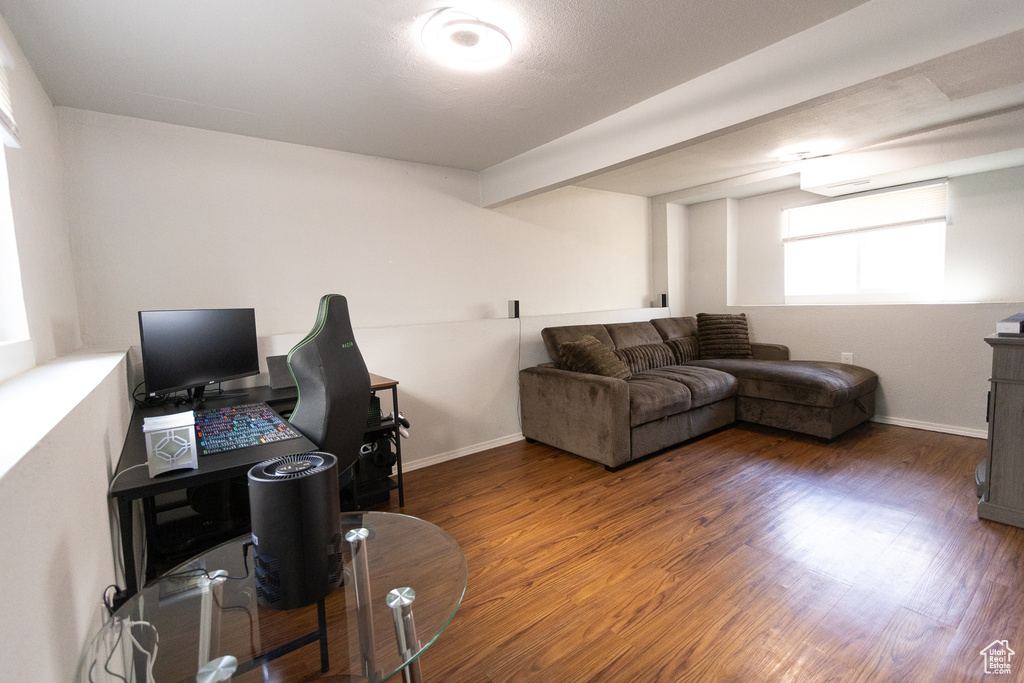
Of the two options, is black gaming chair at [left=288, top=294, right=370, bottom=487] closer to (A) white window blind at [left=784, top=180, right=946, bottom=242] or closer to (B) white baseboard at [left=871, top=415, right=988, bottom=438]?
(B) white baseboard at [left=871, top=415, right=988, bottom=438]

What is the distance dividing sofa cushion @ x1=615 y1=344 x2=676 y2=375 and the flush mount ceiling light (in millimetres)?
2701

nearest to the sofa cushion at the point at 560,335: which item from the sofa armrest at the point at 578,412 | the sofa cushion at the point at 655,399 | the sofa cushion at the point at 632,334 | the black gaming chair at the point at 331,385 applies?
the sofa armrest at the point at 578,412

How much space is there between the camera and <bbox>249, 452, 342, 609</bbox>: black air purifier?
90 centimetres

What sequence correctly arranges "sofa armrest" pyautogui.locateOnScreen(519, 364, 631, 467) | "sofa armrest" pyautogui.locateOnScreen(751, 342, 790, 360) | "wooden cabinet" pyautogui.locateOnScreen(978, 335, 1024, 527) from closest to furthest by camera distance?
"wooden cabinet" pyautogui.locateOnScreen(978, 335, 1024, 527), "sofa armrest" pyautogui.locateOnScreen(519, 364, 631, 467), "sofa armrest" pyautogui.locateOnScreen(751, 342, 790, 360)

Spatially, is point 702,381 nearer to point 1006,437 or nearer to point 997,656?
point 1006,437

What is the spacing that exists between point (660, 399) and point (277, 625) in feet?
9.26

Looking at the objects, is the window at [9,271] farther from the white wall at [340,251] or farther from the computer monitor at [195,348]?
the white wall at [340,251]

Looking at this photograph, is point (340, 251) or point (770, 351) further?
point (770, 351)

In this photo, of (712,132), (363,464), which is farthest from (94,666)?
(712,132)

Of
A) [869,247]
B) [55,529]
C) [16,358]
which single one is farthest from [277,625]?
[869,247]

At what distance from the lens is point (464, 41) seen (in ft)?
5.91

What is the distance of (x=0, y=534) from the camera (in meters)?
0.51

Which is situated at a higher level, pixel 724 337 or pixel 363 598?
pixel 724 337

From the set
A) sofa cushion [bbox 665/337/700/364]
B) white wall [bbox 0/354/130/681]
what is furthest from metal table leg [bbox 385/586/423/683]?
sofa cushion [bbox 665/337/700/364]
